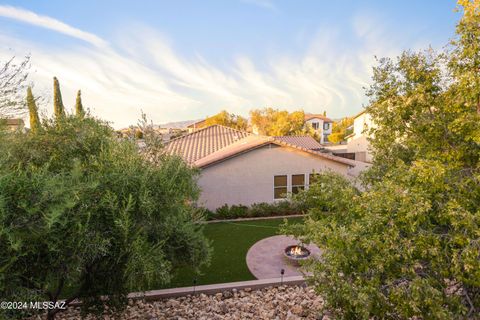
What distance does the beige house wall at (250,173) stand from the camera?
18.8 meters

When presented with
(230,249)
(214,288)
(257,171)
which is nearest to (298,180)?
(257,171)

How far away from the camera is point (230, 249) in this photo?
13.0 metres

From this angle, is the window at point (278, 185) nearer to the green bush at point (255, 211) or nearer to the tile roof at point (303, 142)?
the green bush at point (255, 211)

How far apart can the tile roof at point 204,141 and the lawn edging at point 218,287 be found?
1381cm

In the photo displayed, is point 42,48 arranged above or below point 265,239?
above

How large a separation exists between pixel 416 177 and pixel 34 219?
7545 mm

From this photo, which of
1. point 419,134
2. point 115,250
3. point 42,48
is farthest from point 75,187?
point 42,48

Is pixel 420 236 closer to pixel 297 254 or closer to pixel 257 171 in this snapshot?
pixel 297 254

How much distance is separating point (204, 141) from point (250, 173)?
10.5 meters

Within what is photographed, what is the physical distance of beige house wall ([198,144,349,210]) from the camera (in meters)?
18.8

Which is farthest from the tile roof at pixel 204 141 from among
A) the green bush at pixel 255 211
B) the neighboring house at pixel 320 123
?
the neighboring house at pixel 320 123

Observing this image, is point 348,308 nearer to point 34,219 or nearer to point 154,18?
point 34,219

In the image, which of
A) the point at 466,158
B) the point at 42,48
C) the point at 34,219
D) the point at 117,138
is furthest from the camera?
the point at 42,48

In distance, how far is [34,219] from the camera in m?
4.63
